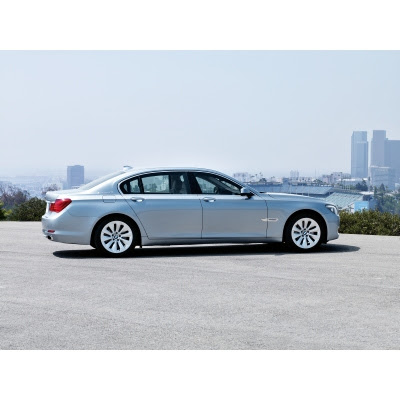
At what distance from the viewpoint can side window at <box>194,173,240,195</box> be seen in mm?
13680

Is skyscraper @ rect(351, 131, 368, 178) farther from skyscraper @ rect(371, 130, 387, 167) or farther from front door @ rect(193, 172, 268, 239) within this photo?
front door @ rect(193, 172, 268, 239)

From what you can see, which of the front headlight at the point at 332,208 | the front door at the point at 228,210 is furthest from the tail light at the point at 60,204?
the front headlight at the point at 332,208

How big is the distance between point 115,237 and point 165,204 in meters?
0.99

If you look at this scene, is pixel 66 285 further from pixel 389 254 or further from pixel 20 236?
pixel 20 236

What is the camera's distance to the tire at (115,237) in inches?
520

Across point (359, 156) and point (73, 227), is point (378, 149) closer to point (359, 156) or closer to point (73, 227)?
point (359, 156)

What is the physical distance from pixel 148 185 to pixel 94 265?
6.16 ft

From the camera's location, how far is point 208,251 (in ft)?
47.3

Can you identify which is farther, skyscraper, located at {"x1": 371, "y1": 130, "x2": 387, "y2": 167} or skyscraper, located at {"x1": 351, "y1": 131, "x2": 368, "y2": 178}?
skyscraper, located at {"x1": 371, "y1": 130, "x2": 387, "y2": 167}

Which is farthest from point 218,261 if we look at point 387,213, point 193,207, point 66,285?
point 387,213

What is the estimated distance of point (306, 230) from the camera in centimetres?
1415

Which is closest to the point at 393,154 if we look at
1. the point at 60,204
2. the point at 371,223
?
the point at 371,223

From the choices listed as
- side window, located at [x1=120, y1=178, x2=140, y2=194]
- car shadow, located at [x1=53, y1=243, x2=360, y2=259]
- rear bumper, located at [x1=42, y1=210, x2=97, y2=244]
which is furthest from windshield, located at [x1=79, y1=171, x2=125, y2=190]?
car shadow, located at [x1=53, y1=243, x2=360, y2=259]

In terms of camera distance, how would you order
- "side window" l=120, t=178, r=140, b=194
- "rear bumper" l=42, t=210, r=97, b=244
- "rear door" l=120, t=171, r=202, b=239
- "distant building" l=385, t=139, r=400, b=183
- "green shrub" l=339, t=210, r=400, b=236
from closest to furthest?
"rear bumper" l=42, t=210, r=97, b=244 < "rear door" l=120, t=171, r=202, b=239 < "side window" l=120, t=178, r=140, b=194 < "green shrub" l=339, t=210, r=400, b=236 < "distant building" l=385, t=139, r=400, b=183
